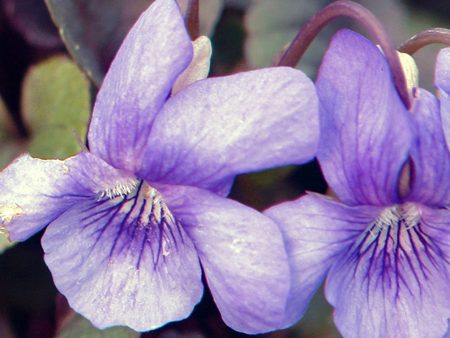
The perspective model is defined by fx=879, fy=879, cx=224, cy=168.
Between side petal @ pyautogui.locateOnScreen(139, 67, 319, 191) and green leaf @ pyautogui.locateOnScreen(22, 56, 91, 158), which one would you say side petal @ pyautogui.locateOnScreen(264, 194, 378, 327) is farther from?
green leaf @ pyautogui.locateOnScreen(22, 56, 91, 158)

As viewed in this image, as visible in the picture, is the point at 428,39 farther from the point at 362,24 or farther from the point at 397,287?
the point at 397,287

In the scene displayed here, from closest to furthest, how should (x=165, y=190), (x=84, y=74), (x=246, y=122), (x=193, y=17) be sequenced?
1. (x=246, y=122)
2. (x=165, y=190)
3. (x=193, y=17)
4. (x=84, y=74)

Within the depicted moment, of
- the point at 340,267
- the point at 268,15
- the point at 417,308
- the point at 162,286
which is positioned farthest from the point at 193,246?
the point at 268,15

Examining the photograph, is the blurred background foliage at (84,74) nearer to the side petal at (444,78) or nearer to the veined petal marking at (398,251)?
the veined petal marking at (398,251)

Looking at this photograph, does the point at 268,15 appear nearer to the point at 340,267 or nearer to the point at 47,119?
the point at 47,119

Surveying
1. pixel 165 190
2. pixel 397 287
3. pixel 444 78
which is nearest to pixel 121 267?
pixel 165 190

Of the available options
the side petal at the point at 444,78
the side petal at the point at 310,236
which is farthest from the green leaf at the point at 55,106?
the side petal at the point at 444,78

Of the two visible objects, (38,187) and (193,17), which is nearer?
(38,187)
